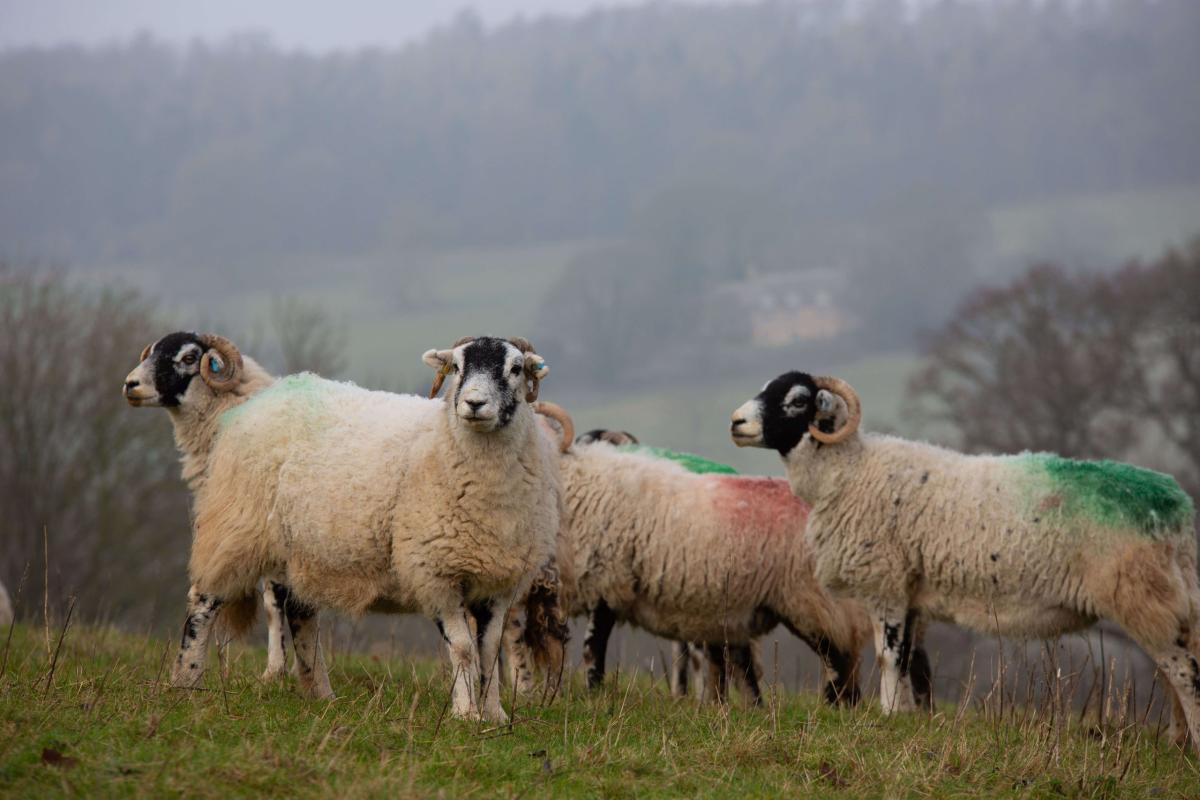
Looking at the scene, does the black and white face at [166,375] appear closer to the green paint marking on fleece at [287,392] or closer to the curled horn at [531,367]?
the green paint marking on fleece at [287,392]

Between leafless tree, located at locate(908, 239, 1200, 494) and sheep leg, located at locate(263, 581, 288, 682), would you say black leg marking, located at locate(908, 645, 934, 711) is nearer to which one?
sheep leg, located at locate(263, 581, 288, 682)

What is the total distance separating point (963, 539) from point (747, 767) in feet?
12.6

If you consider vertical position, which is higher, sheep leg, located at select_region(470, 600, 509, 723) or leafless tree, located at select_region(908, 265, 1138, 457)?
leafless tree, located at select_region(908, 265, 1138, 457)

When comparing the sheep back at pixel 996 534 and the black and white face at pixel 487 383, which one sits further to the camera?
the sheep back at pixel 996 534

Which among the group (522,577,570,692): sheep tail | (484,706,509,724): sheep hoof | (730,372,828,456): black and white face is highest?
(730,372,828,456): black and white face

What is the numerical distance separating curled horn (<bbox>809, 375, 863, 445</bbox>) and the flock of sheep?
0.02m

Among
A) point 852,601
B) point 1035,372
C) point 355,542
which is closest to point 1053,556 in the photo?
point 852,601

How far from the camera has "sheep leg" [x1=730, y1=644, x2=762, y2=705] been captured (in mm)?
11016

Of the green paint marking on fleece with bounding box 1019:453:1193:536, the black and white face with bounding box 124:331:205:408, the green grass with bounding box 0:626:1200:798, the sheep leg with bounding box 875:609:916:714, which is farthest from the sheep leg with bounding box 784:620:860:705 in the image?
the black and white face with bounding box 124:331:205:408

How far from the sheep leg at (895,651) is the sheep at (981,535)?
0.01 m

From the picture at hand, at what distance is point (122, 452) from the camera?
93.9ft

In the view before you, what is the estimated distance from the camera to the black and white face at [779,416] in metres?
10.7

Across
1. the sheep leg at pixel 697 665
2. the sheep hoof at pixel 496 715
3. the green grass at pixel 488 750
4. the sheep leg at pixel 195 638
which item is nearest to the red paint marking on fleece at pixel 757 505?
the sheep leg at pixel 697 665

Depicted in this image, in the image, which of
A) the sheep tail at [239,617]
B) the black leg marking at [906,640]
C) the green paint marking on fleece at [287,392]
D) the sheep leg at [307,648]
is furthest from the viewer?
the black leg marking at [906,640]
